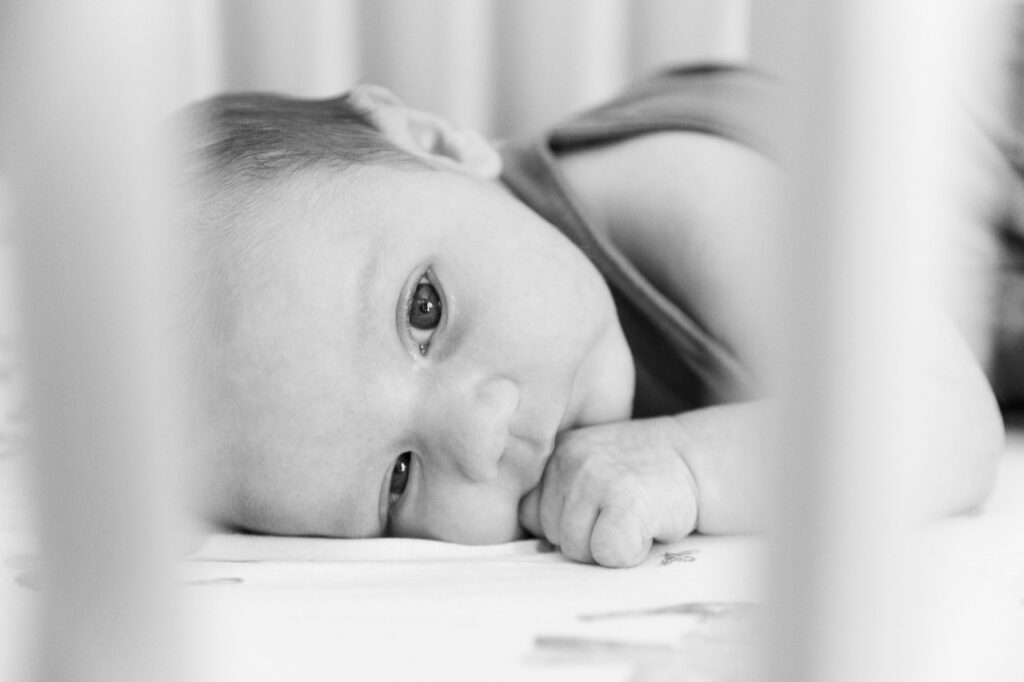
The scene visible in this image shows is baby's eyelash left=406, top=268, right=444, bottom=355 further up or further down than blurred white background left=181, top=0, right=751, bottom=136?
further down

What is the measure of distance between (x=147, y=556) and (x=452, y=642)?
18 centimetres

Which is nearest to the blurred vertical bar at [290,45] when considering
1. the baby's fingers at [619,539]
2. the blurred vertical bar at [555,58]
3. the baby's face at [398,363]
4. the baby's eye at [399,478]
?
the blurred vertical bar at [555,58]

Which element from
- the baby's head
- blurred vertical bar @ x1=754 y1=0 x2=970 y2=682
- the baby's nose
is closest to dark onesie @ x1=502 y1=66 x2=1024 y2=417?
the baby's head

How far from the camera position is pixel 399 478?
0.60 m

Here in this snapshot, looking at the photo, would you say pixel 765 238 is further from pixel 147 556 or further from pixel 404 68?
pixel 404 68

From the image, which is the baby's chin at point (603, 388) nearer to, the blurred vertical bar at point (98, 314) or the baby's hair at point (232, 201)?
the baby's hair at point (232, 201)

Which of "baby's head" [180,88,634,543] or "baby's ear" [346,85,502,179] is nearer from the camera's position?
"baby's head" [180,88,634,543]

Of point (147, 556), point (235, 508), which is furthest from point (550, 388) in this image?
point (147, 556)

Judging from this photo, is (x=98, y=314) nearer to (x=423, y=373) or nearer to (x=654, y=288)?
(x=423, y=373)

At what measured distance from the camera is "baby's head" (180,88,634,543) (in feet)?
1.81

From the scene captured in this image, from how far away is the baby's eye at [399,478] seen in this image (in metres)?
0.60

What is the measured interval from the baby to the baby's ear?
38 millimetres

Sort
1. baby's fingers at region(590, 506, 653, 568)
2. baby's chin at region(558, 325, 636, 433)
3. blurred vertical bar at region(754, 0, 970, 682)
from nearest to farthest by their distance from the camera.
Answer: blurred vertical bar at region(754, 0, 970, 682), baby's fingers at region(590, 506, 653, 568), baby's chin at region(558, 325, 636, 433)

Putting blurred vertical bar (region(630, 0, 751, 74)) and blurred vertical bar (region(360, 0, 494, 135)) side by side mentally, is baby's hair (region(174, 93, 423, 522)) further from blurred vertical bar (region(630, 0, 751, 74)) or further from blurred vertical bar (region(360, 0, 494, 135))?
blurred vertical bar (region(630, 0, 751, 74))
